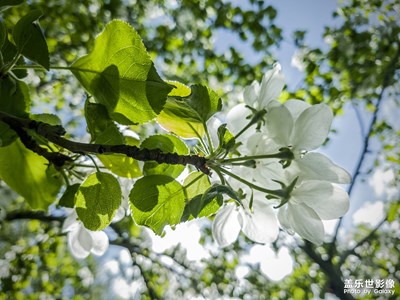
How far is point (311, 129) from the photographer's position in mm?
531

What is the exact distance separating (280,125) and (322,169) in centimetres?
8

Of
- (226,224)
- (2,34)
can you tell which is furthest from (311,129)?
(2,34)

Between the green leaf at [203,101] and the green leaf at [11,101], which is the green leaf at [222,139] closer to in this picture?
the green leaf at [203,101]

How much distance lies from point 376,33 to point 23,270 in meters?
3.04

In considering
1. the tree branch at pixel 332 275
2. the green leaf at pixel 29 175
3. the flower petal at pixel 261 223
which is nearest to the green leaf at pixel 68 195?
the green leaf at pixel 29 175

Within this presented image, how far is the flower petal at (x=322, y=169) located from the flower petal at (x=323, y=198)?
2cm

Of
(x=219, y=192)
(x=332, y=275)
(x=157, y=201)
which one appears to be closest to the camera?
(x=219, y=192)

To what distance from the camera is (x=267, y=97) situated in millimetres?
557

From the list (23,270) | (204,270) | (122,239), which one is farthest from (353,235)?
(23,270)

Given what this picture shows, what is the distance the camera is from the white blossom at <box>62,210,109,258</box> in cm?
76

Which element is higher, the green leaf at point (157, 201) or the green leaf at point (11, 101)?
the green leaf at point (11, 101)

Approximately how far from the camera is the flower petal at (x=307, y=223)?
53 cm

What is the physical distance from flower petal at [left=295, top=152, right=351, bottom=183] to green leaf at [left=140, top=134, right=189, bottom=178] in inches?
8.0

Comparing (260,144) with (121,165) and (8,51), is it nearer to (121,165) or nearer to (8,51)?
(121,165)
